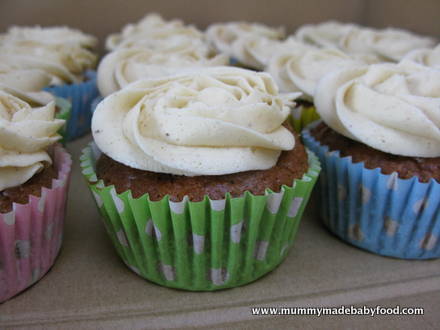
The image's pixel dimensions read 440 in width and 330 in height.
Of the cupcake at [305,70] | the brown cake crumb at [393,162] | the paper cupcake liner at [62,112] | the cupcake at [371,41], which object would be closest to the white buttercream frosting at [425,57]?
the cupcake at [305,70]

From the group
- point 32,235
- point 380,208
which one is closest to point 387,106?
point 380,208

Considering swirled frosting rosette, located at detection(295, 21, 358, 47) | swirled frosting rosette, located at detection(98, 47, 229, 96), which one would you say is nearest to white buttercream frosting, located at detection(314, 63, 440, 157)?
swirled frosting rosette, located at detection(98, 47, 229, 96)

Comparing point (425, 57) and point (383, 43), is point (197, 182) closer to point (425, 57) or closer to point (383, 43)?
point (425, 57)

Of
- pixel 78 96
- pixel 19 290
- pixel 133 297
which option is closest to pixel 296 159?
pixel 133 297

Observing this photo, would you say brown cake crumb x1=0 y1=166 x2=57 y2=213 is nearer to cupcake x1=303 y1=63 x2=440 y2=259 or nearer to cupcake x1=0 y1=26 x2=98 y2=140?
cupcake x1=0 y1=26 x2=98 y2=140

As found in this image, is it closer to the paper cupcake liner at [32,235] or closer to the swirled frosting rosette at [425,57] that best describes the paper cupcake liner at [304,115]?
the swirled frosting rosette at [425,57]

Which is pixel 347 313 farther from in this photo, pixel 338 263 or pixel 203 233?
pixel 203 233
